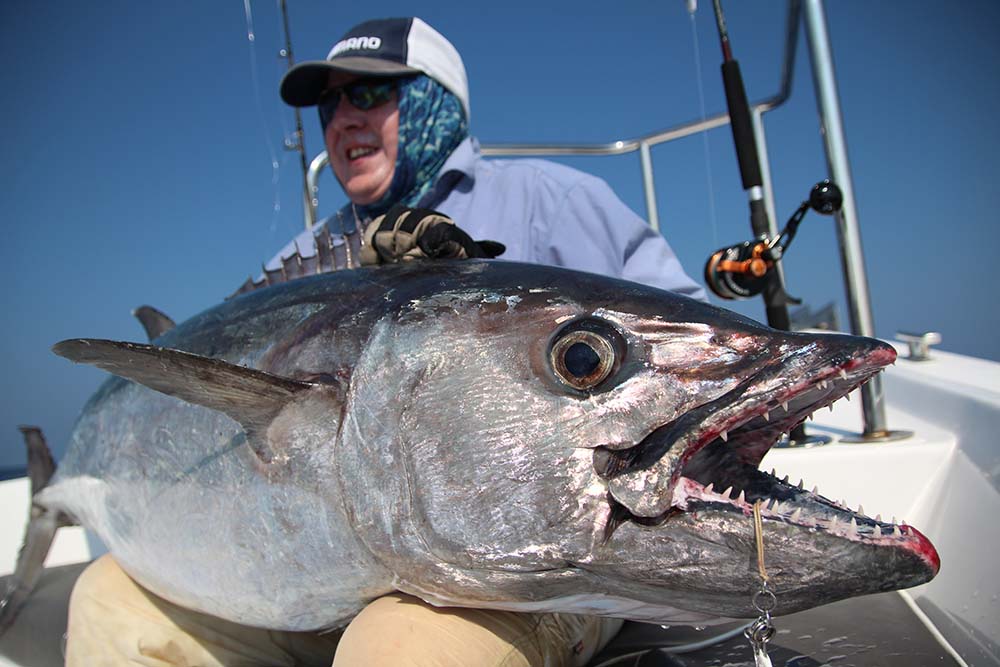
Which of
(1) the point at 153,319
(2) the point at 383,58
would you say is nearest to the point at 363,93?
(2) the point at 383,58

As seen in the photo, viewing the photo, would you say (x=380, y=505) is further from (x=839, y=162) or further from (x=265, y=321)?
(x=839, y=162)

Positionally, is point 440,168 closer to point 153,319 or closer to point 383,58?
point 383,58

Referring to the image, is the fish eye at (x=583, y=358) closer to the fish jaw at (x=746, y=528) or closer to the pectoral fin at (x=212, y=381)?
the fish jaw at (x=746, y=528)

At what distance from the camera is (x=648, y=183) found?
5.50 meters

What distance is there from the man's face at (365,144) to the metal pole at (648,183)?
297 centimetres

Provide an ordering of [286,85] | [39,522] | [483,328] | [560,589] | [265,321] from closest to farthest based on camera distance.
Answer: [560,589] < [483,328] < [265,321] < [39,522] < [286,85]

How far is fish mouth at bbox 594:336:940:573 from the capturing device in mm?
1133

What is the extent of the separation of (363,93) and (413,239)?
1.42m

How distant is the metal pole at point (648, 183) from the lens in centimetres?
545

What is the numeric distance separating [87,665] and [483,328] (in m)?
1.62

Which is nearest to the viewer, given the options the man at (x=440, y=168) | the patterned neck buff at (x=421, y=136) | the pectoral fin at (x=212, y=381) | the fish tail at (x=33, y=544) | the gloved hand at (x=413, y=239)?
the pectoral fin at (x=212, y=381)

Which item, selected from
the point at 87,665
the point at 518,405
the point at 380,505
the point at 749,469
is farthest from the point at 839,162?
the point at 87,665

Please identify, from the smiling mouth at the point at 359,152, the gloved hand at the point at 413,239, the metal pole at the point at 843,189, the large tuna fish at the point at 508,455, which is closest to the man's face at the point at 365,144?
the smiling mouth at the point at 359,152

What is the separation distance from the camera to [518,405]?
128cm
